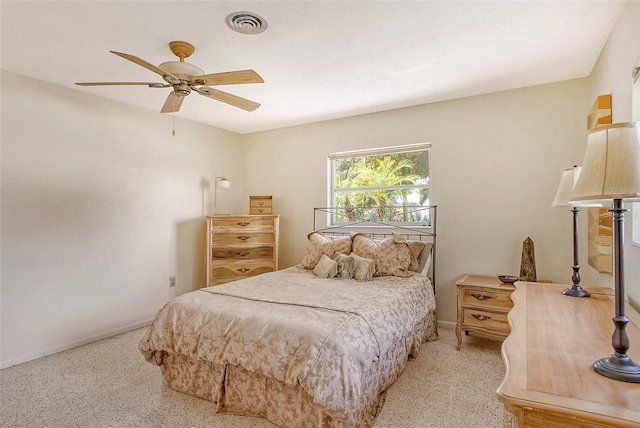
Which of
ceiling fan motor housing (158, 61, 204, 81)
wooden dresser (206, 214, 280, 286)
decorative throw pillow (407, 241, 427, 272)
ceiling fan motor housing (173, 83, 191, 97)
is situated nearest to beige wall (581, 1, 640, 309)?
decorative throw pillow (407, 241, 427, 272)

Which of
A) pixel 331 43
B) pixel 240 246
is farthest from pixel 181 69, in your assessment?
pixel 240 246

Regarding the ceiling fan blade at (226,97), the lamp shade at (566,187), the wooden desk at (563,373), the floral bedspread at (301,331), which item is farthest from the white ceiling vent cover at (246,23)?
the wooden desk at (563,373)

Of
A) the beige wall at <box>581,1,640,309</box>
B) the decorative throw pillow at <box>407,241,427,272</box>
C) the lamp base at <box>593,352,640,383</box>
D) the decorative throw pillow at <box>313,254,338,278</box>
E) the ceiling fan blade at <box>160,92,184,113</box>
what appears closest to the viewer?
the lamp base at <box>593,352,640,383</box>

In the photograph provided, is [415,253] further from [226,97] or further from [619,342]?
[619,342]

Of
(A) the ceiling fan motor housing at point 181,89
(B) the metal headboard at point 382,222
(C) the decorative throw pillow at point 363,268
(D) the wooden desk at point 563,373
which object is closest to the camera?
(D) the wooden desk at point 563,373

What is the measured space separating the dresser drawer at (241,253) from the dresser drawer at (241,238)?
0.25 ft

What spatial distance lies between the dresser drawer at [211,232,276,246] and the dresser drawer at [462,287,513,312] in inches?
94.0

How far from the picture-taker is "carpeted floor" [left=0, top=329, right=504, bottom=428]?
6.80ft

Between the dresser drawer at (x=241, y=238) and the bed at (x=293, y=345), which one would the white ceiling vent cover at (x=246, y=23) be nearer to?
the bed at (x=293, y=345)

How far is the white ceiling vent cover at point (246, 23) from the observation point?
208 centimetres

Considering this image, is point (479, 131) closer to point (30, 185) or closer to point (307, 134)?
point (307, 134)

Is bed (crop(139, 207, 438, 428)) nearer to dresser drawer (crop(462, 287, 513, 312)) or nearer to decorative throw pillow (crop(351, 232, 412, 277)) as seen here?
decorative throw pillow (crop(351, 232, 412, 277))

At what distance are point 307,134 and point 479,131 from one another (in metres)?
2.20

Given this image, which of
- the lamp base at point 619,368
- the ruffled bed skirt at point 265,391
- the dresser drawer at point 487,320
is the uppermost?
the lamp base at point 619,368
